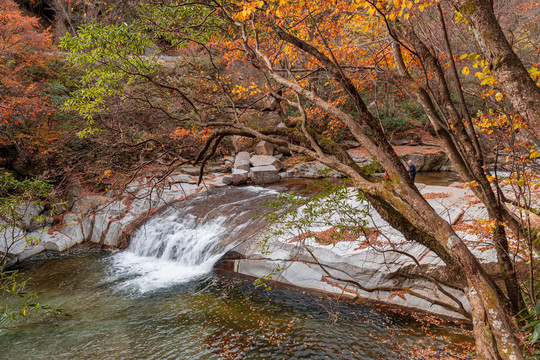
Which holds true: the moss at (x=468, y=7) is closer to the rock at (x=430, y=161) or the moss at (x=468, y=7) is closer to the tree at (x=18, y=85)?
the tree at (x=18, y=85)

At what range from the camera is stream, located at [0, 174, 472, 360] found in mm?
5543

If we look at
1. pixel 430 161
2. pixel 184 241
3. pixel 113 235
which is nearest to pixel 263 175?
pixel 184 241

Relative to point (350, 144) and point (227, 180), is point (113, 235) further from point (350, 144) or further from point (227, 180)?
point (350, 144)

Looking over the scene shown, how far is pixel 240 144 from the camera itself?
1889 cm

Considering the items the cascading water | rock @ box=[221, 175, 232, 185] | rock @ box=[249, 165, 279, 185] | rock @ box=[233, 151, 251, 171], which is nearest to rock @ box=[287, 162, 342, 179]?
rock @ box=[249, 165, 279, 185]

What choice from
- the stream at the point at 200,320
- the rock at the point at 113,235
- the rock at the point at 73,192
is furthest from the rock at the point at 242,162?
the rock at the point at 73,192

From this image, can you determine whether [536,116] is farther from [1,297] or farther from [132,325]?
[1,297]

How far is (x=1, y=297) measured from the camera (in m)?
8.32

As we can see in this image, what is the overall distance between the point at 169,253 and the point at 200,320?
4.09 m

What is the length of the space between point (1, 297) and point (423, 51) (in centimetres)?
1135

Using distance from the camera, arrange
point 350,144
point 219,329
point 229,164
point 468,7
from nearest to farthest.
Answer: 1. point 468,7
2. point 219,329
3. point 229,164
4. point 350,144

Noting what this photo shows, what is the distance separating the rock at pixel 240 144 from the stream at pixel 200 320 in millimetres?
9086

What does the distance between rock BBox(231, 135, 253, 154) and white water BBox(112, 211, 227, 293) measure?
7682mm

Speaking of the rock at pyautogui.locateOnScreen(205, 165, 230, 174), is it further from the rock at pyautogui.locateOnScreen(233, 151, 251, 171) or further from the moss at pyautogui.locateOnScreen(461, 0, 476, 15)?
the moss at pyautogui.locateOnScreen(461, 0, 476, 15)
